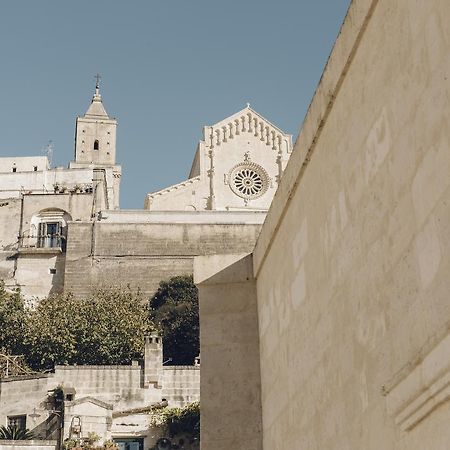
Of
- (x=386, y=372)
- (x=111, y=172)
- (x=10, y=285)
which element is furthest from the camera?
(x=111, y=172)

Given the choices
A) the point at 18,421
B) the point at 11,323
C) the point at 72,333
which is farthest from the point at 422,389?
the point at 11,323

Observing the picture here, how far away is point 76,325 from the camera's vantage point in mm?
35781

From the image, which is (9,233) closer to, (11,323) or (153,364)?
(11,323)

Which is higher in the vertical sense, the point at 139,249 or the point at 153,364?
the point at 139,249

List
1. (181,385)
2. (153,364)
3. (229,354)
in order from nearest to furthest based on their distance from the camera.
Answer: (229,354), (181,385), (153,364)

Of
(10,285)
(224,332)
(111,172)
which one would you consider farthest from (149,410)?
(111,172)

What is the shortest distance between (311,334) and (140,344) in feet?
101

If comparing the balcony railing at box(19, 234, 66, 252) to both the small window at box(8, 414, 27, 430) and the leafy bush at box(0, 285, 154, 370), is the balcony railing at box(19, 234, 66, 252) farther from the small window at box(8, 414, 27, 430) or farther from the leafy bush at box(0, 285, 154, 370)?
the small window at box(8, 414, 27, 430)

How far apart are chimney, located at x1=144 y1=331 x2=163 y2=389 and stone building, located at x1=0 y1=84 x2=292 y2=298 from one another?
1338 centimetres

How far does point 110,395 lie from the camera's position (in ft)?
96.3

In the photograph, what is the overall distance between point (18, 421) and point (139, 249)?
17.6 meters

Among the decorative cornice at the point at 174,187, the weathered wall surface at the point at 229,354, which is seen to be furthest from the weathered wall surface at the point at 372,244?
the decorative cornice at the point at 174,187

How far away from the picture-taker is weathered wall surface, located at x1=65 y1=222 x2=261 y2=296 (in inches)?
1753

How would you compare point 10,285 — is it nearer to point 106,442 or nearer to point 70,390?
point 70,390
